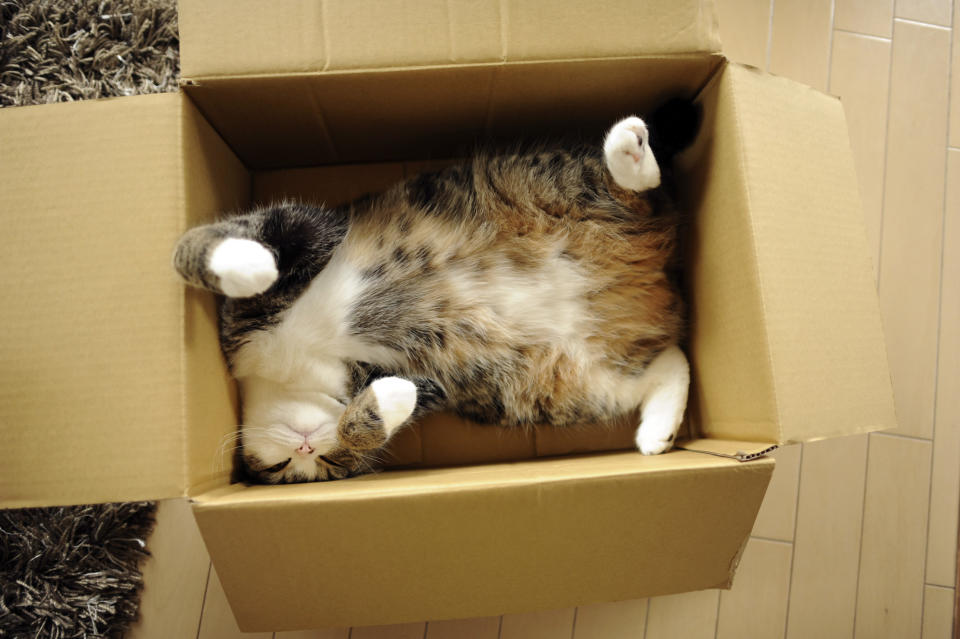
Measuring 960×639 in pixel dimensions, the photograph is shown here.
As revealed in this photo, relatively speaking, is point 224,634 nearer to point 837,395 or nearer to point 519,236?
point 519,236

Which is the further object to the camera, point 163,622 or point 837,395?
point 163,622

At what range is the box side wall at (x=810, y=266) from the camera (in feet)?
2.63

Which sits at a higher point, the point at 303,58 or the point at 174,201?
the point at 303,58

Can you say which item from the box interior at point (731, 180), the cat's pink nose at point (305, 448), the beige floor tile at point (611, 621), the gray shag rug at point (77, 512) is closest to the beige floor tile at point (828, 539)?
the beige floor tile at point (611, 621)

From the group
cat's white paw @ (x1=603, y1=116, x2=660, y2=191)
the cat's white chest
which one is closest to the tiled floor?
the cat's white chest

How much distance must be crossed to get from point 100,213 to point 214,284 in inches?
7.5

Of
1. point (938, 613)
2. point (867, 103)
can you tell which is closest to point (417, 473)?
point (938, 613)

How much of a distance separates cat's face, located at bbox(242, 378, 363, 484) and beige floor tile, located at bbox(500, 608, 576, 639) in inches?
21.2

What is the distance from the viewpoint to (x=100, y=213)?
2.58ft

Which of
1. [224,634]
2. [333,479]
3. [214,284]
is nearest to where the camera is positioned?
[214,284]

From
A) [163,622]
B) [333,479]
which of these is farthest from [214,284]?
[163,622]

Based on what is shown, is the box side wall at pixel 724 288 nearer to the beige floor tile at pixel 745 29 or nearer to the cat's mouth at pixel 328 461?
the beige floor tile at pixel 745 29

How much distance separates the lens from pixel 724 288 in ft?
2.97

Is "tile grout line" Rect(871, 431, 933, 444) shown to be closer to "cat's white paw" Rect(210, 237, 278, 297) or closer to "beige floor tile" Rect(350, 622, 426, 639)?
"beige floor tile" Rect(350, 622, 426, 639)
